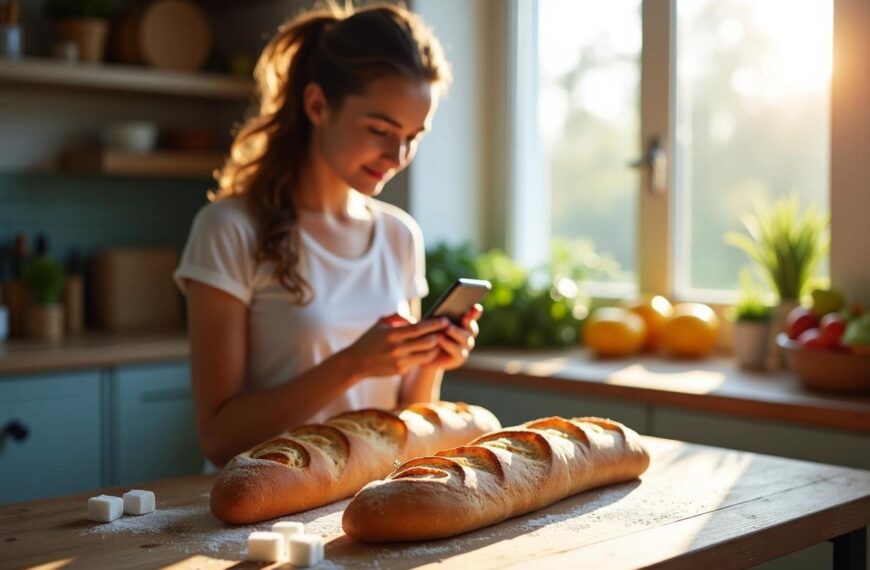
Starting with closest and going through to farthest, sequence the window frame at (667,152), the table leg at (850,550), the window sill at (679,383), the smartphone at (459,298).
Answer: the table leg at (850,550), the smartphone at (459,298), the window sill at (679,383), the window frame at (667,152)

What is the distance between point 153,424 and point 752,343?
1.67m

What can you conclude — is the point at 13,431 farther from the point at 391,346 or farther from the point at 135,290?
the point at 391,346

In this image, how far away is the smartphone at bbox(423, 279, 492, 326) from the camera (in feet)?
5.84

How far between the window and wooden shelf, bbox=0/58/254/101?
0.98 m

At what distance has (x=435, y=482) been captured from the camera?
4.51 ft

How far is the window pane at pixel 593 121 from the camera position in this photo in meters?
3.30

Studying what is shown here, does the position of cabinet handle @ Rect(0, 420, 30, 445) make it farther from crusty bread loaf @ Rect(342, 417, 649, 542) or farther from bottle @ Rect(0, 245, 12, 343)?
crusty bread loaf @ Rect(342, 417, 649, 542)

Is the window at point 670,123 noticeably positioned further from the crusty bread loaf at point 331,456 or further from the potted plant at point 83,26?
the crusty bread loaf at point 331,456

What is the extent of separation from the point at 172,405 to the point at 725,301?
160cm

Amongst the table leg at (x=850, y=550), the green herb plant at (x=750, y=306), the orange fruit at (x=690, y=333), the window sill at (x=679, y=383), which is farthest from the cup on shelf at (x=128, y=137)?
the table leg at (x=850, y=550)

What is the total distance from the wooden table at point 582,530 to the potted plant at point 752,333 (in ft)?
3.28

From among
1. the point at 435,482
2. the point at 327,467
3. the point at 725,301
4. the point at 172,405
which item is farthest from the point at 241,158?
the point at 725,301

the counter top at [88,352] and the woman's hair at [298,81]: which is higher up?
the woman's hair at [298,81]

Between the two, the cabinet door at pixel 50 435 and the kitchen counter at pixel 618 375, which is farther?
the cabinet door at pixel 50 435
